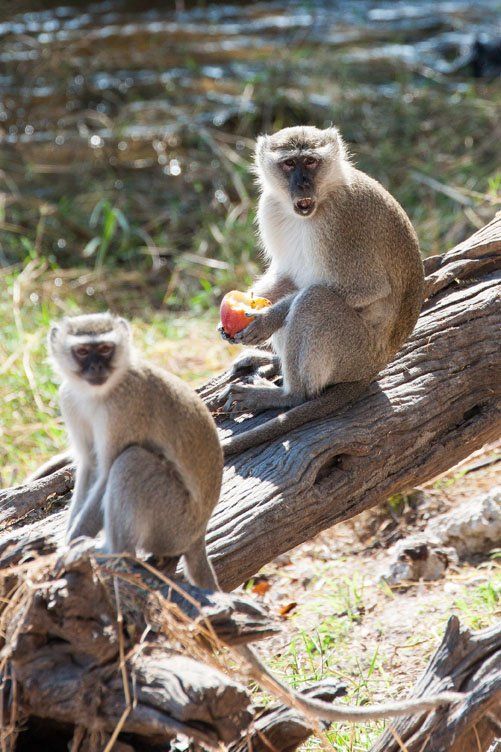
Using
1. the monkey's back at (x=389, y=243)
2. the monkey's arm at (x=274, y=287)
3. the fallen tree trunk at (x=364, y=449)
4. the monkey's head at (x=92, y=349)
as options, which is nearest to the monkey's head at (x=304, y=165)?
the monkey's back at (x=389, y=243)

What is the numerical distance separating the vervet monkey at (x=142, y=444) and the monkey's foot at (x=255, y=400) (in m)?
1.44

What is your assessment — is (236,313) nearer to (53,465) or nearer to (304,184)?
(304,184)

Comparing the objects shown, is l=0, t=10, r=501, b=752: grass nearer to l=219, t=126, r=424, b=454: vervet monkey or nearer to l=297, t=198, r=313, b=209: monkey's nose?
l=219, t=126, r=424, b=454: vervet monkey

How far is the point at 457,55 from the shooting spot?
13836mm

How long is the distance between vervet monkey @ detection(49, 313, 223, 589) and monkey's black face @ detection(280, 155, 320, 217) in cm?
181

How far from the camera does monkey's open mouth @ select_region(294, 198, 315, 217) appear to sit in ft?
16.8

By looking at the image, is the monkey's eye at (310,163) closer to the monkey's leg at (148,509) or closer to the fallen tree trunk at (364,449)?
the fallen tree trunk at (364,449)

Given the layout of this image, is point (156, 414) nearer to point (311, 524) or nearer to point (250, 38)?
point (311, 524)

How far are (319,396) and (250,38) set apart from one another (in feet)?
34.4

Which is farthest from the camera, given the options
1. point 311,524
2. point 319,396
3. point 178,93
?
point 178,93

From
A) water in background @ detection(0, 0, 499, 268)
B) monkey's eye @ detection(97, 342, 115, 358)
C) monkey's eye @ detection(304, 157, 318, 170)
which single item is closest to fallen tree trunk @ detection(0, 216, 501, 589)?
monkey's eye @ detection(97, 342, 115, 358)

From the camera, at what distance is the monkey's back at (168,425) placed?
3510 millimetres

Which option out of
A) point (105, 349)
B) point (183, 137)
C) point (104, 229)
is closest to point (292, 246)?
point (105, 349)

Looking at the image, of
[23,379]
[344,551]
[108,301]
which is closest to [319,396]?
[344,551]
